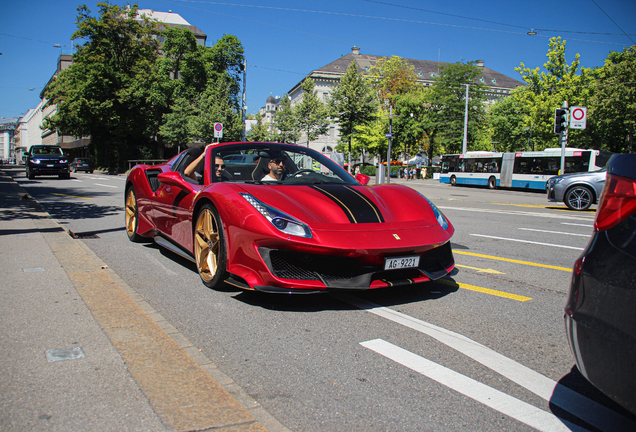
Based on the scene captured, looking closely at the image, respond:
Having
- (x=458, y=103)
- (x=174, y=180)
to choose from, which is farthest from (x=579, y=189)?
(x=458, y=103)

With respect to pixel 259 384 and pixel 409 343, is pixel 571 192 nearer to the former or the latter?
pixel 409 343

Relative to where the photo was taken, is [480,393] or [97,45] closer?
[480,393]

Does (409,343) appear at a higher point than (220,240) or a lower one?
lower

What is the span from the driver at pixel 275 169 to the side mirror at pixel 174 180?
776 mm

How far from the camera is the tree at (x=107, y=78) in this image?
143 feet

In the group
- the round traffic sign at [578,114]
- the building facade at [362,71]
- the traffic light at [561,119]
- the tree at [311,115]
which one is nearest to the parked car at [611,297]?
the traffic light at [561,119]

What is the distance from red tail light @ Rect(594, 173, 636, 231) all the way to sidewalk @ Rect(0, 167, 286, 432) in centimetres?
155

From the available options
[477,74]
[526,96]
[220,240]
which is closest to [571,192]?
[220,240]

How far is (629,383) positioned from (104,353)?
2581mm

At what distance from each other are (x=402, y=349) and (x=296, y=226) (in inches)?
45.9

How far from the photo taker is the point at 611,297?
5.80 feet

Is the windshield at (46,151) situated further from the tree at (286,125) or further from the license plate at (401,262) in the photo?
the tree at (286,125)

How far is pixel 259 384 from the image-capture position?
2.56m

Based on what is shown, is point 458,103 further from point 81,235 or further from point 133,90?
point 81,235
